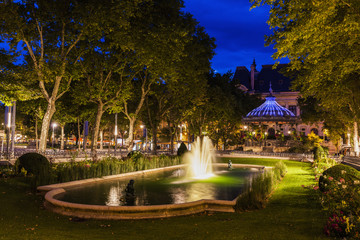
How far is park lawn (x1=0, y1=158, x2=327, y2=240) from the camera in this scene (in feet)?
25.2

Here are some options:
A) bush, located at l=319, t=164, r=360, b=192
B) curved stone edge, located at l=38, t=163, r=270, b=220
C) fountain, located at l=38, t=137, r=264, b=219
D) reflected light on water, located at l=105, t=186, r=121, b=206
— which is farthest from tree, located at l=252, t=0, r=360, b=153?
reflected light on water, located at l=105, t=186, r=121, b=206

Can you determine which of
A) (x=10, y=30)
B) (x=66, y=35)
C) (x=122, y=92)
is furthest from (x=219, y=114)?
(x=10, y=30)

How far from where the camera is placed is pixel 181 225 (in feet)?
28.9

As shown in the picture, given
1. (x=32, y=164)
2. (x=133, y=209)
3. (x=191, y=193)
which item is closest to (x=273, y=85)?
(x=191, y=193)

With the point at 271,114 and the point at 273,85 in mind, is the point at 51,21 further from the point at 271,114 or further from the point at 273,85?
the point at 273,85

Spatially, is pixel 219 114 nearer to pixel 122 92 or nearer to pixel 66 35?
pixel 122 92

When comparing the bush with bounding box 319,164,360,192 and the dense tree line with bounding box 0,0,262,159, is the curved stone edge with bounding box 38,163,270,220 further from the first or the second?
the dense tree line with bounding box 0,0,262,159

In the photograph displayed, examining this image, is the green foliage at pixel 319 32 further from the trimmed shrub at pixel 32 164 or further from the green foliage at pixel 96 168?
the trimmed shrub at pixel 32 164

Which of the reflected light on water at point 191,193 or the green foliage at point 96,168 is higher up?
the green foliage at point 96,168

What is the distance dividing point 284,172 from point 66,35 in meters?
18.8

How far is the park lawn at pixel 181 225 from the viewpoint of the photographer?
769 centimetres

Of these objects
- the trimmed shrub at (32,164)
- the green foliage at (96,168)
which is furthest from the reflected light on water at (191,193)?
the trimmed shrub at (32,164)

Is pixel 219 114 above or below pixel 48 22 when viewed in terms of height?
below

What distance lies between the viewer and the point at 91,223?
909cm
